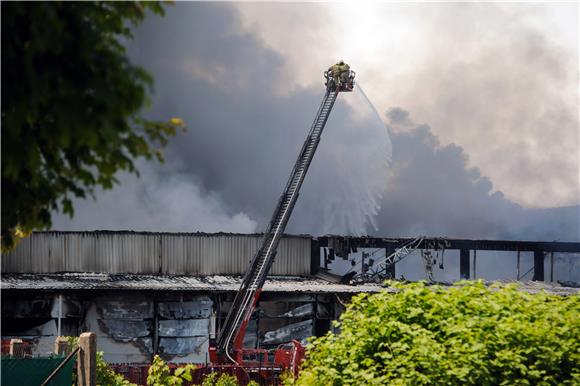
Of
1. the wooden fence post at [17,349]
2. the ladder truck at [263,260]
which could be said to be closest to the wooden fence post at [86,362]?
the wooden fence post at [17,349]

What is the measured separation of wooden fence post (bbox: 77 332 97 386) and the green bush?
4.05 meters

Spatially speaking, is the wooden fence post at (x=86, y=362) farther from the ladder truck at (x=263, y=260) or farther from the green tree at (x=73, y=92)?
the ladder truck at (x=263, y=260)

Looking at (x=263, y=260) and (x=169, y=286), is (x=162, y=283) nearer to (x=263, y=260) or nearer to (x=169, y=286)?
(x=169, y=286)

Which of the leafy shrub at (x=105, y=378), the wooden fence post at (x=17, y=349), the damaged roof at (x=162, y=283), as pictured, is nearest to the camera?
the wooden fence post at (x=17, y=349)

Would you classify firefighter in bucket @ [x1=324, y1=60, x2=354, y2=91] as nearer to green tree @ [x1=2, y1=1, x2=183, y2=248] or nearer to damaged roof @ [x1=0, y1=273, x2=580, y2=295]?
damaged roof @ [x1=0, y1=273, x2=580, y2=295]

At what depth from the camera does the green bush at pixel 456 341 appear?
1326 cm

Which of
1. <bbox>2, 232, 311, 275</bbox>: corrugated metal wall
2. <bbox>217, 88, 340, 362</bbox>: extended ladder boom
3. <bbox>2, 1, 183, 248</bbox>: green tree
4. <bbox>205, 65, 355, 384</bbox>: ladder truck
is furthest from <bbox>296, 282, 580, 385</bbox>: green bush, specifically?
<bbox>2, 232, 311, 275</bbox>: corrugated metal wall

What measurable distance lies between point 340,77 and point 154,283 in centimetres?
1215

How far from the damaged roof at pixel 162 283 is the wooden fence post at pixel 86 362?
20303mm

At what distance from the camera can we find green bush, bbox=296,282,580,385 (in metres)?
13.3

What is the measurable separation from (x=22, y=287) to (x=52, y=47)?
1223 inches

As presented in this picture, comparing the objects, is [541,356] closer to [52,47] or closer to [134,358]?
[52,47]

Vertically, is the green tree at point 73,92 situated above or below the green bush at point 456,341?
above

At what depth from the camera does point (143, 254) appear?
4475 centimetres
